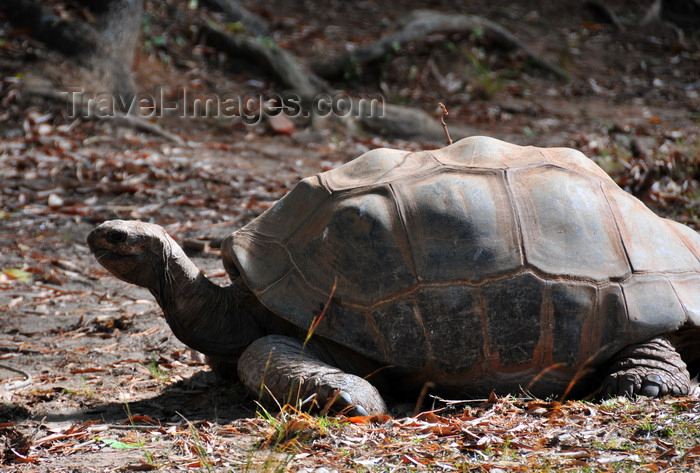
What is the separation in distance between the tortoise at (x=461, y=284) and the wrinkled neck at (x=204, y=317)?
0.15 meters

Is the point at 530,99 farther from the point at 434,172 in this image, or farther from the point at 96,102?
the point at 434,172

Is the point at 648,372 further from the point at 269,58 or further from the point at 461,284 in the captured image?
the point at 269,58

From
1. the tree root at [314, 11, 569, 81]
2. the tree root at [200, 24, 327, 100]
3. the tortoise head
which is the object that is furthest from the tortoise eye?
the tree root at [314, 11, 569, 81]

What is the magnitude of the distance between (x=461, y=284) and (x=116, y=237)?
5.36 feet

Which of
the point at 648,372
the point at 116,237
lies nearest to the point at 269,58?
the point at 116,237

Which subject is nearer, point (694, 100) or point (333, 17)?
point (694, 100)

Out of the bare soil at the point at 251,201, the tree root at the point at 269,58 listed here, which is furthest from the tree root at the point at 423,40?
the tree root at the point at 269,58

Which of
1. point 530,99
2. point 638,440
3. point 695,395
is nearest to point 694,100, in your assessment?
point 530,99

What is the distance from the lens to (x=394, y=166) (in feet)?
12.3

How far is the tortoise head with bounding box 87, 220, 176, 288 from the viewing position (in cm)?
351

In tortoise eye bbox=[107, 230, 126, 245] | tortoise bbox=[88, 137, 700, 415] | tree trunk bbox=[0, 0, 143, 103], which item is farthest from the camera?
tree trunk bbox=[0, 0, 143, 103]

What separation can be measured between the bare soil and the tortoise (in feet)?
0.66

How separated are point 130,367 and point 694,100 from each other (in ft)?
35.2

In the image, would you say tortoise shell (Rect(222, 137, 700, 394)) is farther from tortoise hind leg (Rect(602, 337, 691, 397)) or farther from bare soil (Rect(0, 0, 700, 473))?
bare soil (Rect(0, 0, 700, 473))
